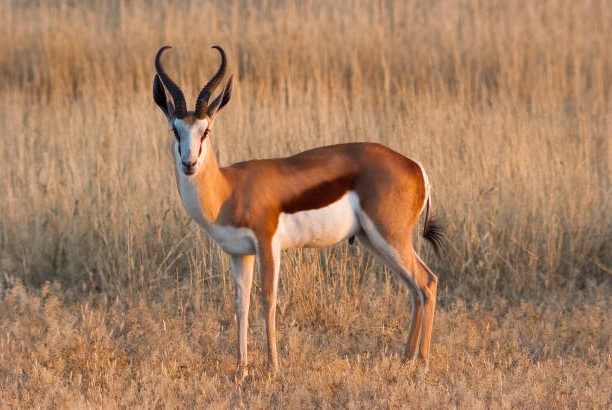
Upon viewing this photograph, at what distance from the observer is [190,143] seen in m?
5.42

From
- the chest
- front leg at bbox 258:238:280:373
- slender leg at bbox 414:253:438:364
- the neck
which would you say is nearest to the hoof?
front leg at bbox 258:238:280:373

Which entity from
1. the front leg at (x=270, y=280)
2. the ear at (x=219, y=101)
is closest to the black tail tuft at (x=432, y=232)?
the front leg at (x=270, y=280)

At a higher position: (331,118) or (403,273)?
(331,118)

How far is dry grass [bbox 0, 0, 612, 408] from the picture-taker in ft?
19.6

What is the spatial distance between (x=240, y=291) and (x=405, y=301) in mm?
1804

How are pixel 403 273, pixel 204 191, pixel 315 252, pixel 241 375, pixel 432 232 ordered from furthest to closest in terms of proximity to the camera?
1. pixel 315 252
2. pixel 432 232
3. pixel 403 273
4. pixel 241 375
5. pixel 204 191

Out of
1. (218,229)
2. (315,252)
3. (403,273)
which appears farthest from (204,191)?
(315,252)

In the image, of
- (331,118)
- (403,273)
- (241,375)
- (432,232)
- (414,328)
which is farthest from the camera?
(331,118)

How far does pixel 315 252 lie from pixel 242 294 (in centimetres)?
148

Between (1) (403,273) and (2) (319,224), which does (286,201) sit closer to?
(2) (319,224)

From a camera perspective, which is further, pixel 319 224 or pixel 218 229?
pixel 319 224

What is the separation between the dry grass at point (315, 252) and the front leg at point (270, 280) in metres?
0.15

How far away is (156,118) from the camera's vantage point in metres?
10.7

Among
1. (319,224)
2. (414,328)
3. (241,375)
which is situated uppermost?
(319,224)
